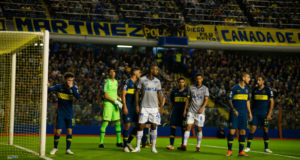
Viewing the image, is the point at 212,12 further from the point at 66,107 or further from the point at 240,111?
the point at 66,107

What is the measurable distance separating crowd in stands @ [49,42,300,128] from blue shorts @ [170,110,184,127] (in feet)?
26.0

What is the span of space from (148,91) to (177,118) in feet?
7.91

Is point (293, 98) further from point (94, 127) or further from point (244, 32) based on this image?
point (94, 127)

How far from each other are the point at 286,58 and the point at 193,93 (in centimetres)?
2281

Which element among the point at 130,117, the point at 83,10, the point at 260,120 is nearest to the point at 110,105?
the point at 130,117

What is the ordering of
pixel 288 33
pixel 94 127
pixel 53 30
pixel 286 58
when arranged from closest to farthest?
1. pixel 94 127
2. pixel 53 30
3. pixel 288 33
4. pixel 286 58

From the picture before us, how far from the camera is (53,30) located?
25.4 metres

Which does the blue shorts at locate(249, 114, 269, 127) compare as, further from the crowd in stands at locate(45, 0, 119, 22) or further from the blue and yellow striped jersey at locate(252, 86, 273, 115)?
the crowd in stands at locate(45, 0, 119, 22)

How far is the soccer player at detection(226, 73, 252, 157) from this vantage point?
37.4 feet

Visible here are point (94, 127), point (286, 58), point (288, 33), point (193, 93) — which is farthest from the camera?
point (286, 58)

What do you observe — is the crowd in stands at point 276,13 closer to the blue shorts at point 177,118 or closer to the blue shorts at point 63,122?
the blue shorts at point 177,118

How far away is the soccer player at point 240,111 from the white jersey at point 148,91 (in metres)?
2.00

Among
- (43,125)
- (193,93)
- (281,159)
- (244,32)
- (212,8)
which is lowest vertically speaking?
(281,159)

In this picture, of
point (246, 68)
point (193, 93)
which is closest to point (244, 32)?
point (246, 68)
